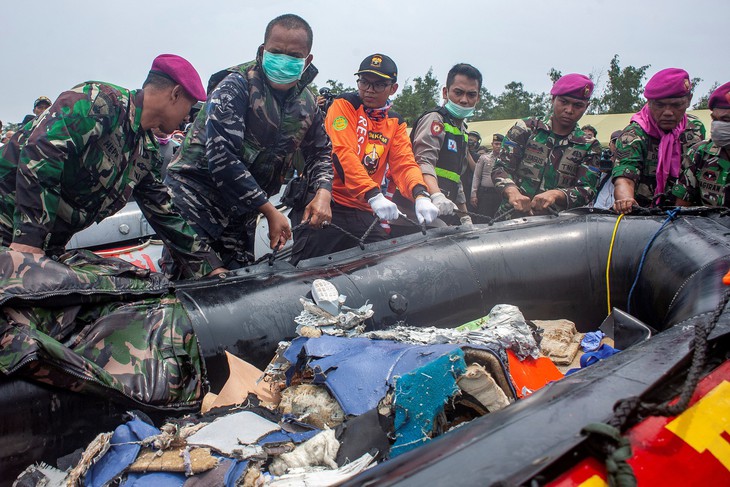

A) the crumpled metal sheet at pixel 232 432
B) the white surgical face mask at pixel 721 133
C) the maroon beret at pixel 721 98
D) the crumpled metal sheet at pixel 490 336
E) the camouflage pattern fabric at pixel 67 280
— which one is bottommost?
the crumpled metal sheet at pixel 232 432

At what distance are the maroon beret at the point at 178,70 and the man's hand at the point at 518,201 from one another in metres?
2.03

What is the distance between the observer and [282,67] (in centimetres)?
258

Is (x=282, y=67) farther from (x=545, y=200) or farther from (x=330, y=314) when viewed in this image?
(x=545, y=200)

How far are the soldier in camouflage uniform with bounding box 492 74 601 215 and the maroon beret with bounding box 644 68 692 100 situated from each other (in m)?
0.35

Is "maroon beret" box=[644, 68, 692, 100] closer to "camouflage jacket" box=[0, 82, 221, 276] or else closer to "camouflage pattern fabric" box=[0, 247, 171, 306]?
"camouflage jacket" box=[0, 82, 221, 276]

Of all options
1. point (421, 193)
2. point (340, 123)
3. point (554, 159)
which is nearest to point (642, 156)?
point (554, 159)

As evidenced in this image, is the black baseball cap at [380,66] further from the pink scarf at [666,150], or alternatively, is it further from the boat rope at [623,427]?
the boat rope at [623,427]

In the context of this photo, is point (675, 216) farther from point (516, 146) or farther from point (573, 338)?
point (516, 146)

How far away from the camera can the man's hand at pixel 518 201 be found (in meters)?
3.38

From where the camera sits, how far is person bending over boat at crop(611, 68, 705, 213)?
3141 mm

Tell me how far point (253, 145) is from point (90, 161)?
0.85 meters

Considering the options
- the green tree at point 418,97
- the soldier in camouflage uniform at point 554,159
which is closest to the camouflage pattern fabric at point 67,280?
the soldier in camouflage uniform at point 554,159

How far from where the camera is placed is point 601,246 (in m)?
2.77

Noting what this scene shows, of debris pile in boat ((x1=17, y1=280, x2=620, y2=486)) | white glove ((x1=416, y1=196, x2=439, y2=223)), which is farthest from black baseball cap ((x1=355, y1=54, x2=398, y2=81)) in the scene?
debris pile in boat ((x1=17, y1=280, x2=620, y2=486))
